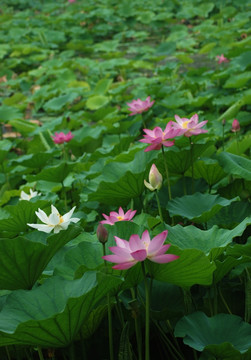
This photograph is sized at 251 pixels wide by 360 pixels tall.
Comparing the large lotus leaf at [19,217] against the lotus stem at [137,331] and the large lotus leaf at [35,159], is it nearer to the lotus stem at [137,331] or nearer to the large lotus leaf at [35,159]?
the lotus stem at [137,331]

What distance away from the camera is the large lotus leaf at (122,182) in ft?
3.97

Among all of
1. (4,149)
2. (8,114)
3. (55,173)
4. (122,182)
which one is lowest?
(8,114)

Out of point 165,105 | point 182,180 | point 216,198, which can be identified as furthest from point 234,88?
point 216,198

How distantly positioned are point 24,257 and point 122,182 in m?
0.45

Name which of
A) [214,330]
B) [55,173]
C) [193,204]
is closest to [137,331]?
[214,330]

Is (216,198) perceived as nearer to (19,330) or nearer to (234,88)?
(19,330)

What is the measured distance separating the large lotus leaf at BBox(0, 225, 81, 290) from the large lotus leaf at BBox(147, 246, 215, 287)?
0.54 ft

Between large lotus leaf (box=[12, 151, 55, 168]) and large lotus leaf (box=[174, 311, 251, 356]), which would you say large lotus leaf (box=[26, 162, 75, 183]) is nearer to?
large lotus leaf (box=[12, 151, 55, 168])

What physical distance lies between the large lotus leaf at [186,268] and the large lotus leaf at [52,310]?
9cm

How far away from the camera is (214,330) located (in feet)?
2.76

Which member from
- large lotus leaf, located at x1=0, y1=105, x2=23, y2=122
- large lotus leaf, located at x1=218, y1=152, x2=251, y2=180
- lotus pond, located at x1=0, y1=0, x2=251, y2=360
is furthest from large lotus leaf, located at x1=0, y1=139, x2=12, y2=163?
large lotus leaf, located at x1=218, y1=152, x2=251, y2=180

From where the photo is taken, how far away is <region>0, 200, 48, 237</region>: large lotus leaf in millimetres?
1197

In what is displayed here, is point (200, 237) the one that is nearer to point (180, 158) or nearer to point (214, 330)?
point (214, 330)

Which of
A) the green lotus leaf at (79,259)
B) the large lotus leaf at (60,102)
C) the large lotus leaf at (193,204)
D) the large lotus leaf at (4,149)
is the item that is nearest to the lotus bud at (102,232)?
the green lotus leaf at (79,259)
